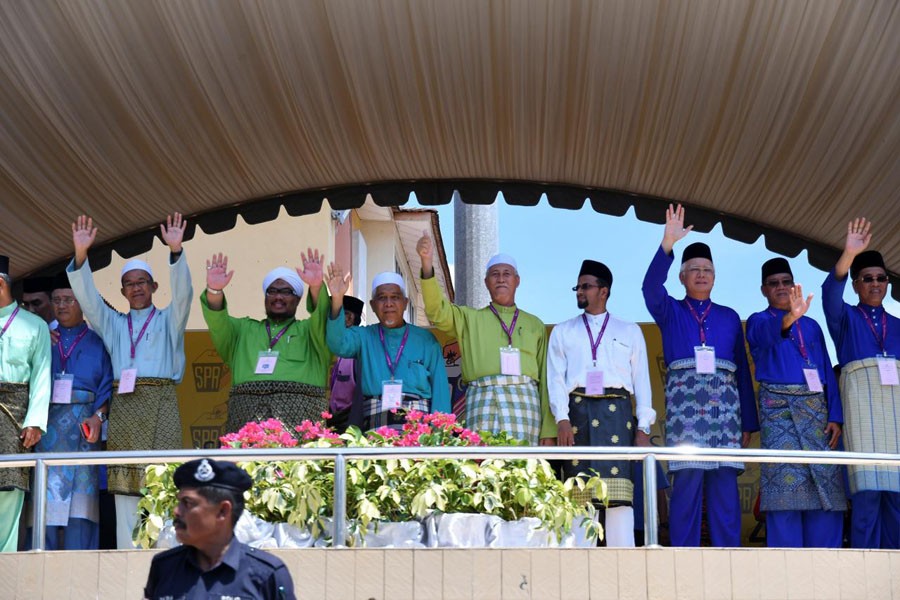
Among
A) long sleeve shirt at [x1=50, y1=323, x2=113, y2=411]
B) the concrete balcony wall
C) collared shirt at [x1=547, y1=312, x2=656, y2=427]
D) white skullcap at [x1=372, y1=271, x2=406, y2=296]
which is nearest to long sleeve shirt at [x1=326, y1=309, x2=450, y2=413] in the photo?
white skullcap at [x1=372, y1=271, x2=406, y2=296]

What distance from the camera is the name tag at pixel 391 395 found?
725cm

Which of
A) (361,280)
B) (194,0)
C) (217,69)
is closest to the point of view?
(194,0)

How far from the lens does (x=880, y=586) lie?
232 inches

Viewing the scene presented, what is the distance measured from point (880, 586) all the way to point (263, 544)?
2621 mm

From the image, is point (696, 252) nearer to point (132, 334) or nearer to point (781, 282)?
point (781, 282)

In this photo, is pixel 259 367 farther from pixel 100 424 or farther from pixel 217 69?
pixel 217 69

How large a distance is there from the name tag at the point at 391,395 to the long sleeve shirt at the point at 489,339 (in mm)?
430

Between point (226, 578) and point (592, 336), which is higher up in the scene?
point (592, 336)

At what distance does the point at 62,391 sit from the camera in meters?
7.33

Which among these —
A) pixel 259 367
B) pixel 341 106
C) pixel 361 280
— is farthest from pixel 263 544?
pixel 361 280

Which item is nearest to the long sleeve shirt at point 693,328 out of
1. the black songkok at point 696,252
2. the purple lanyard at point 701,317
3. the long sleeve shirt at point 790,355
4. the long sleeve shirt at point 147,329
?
the purple lanyard at point 701,317

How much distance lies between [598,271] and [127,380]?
8.56 feet

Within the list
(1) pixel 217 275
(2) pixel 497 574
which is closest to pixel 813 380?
(2) pixel 497 574

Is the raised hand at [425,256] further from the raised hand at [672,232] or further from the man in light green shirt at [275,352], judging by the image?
the raised hand at [672,232]
